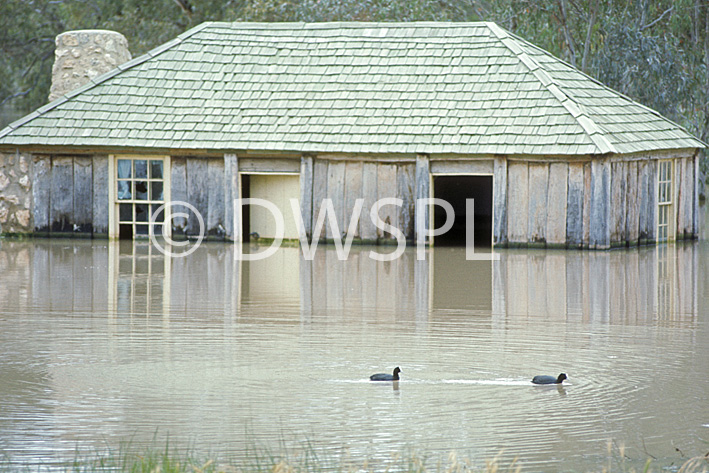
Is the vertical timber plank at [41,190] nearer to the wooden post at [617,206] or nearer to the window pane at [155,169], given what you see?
the window pane at [155,169]

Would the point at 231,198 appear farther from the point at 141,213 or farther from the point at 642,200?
the point at 642,200

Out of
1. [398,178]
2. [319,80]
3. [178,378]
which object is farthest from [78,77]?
[178,378]

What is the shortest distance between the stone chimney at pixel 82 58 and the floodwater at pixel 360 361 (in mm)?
7164

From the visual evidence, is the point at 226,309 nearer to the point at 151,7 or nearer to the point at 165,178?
the point at 165,178

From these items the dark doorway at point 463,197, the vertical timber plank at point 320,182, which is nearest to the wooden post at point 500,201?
the vertical timber plank at point 320,182

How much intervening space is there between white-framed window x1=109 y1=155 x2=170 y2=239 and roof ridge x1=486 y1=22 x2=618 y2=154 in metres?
6.26

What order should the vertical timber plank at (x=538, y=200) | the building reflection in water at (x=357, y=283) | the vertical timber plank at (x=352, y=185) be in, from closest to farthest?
the building reflection in water at (x=357, y=283)
the vertical timber plank at (x=538, y=200)
the vertical timber plank at (x=352, y=185)

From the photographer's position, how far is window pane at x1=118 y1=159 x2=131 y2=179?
21.2m

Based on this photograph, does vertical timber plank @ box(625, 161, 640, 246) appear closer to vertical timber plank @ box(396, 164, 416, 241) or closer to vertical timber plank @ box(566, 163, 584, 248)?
vertical timber plank @ box(566, 163, 584, 248)

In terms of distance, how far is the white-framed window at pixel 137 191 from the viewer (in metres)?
21.1

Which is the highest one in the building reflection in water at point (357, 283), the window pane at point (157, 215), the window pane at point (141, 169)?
the window pane at point (141, 169)

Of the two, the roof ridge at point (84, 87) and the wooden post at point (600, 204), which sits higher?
the roof ridge at point (84, 87)

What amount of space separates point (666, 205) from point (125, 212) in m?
9.35

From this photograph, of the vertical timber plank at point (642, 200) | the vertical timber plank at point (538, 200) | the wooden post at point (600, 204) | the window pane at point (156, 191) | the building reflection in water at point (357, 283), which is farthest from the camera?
the window pane at point (156, 191)
